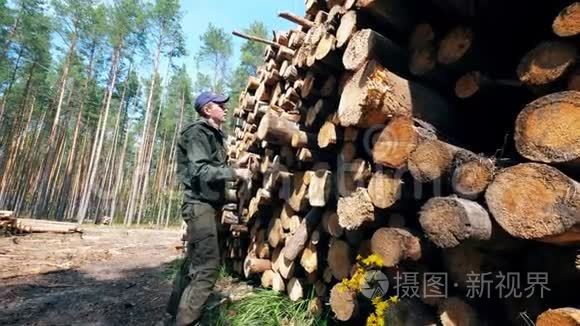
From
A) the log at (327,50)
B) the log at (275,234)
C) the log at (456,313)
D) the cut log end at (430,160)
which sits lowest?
the log at (456,313)

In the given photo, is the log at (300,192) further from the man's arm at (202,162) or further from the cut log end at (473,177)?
the cut log end at (473,177)

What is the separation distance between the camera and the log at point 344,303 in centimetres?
229

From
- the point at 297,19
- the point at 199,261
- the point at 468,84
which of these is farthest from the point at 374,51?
the point at 199,261

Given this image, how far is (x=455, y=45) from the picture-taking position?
1.84 metres

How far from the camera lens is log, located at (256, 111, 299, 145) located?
10.1ft

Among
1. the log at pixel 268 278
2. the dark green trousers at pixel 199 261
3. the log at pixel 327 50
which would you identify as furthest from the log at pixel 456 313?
the log at pixel 268 278

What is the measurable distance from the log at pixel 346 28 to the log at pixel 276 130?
873 millimetres

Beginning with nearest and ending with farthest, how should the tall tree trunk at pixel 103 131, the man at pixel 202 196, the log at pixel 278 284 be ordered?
1. the man at pixel 202 196
2. the log at pixel 278 284
3. the tall tree trunk at pixel 103 131

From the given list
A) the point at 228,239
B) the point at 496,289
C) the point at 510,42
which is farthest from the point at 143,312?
the point at 510,42

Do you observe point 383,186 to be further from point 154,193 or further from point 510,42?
point 154,193

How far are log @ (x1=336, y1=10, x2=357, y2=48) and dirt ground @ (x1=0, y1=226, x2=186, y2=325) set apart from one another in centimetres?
332

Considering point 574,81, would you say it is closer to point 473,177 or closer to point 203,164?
point 473,177

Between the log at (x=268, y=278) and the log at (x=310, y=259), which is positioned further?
the log at (x=268, y=278)

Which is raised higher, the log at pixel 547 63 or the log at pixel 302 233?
the log at pixel 547 63
